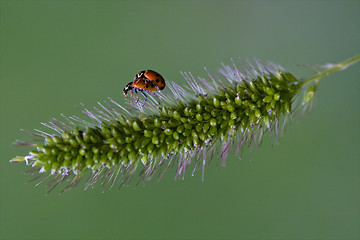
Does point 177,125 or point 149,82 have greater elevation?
point 149,82

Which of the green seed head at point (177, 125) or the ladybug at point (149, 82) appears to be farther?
the ladybug at point (149, 82)

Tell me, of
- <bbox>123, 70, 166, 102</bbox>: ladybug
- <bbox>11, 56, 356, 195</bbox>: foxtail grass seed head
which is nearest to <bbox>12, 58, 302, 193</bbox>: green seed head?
<bbox>11, 56, 356, 195</bbox>: foxtail grass seed head

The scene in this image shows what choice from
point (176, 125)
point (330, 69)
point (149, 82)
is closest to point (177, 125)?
point (176, 125)

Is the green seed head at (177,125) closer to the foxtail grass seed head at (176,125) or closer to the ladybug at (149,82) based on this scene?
the foxtail grass seed head at (176,125)

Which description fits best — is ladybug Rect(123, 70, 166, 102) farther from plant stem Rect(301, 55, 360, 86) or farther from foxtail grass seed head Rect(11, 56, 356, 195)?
plant stem Rect(301, 55, 360, 86)

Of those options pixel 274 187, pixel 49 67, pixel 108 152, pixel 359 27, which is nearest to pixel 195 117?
pixel 108 152

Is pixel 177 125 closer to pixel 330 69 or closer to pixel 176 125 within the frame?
pixel 176 125

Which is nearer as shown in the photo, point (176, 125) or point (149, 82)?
point (176, 125)

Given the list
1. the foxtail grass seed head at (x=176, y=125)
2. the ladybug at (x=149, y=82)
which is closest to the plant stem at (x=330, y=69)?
the foxtail grass seed head at (x=176, y=125)

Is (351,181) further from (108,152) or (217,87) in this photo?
(108,152)
